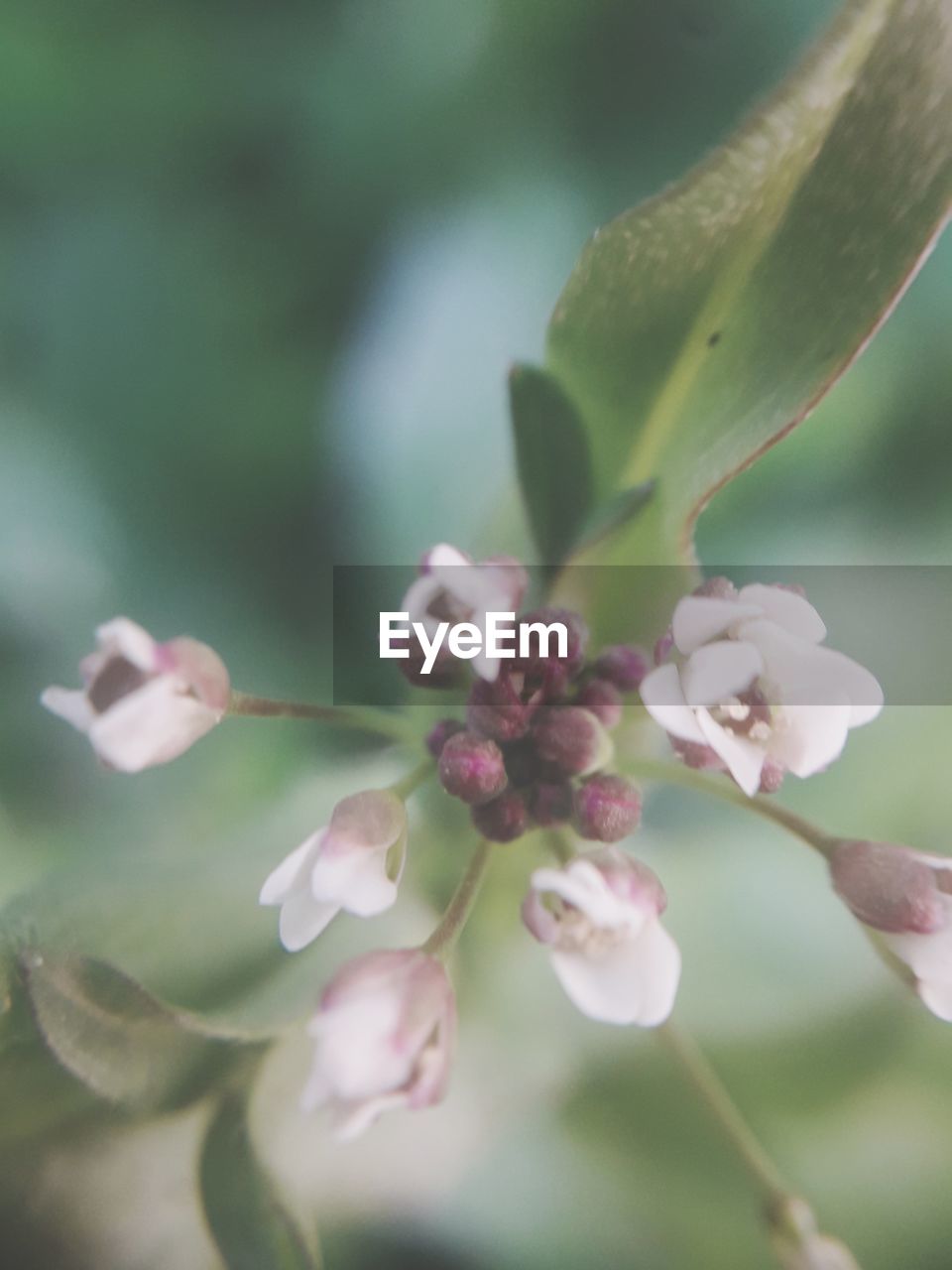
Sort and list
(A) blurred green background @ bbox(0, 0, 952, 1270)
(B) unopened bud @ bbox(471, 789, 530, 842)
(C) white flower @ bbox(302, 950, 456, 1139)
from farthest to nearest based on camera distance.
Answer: (A) blurred green background @ bbox(0, 0, 952, 1270)
(B) unopened bud @ bbox(471, 789, 530, 842)
(C) white flower @ bbox(302, 950, 456, 1139)

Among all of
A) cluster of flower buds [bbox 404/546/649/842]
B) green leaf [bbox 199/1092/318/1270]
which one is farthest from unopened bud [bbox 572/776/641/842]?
green leaf [bbox 199/1092/318/1270]

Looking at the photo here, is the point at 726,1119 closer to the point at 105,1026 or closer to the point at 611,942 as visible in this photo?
the point at 611,942

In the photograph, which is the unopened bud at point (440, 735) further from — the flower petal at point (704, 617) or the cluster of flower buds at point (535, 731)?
the flower petal at point (704, 617)

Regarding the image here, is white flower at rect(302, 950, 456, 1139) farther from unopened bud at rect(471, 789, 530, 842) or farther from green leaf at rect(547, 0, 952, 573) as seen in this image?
green leaf at rect(547, 0, 952, 573)

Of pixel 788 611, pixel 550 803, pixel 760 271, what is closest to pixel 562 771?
pixel 550 803

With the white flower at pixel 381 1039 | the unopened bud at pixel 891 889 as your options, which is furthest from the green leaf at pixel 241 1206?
the unopened bud at pixel 891 889

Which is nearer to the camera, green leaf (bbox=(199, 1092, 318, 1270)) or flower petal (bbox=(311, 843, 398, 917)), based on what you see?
flower petal (bbox=(311, 843, 398, 917))

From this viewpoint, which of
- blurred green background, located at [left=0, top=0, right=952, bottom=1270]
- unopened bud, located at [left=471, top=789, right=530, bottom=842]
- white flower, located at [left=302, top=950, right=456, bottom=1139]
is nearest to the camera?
white flower, located at [left=302, top=950, right=456, bottom=1139]
